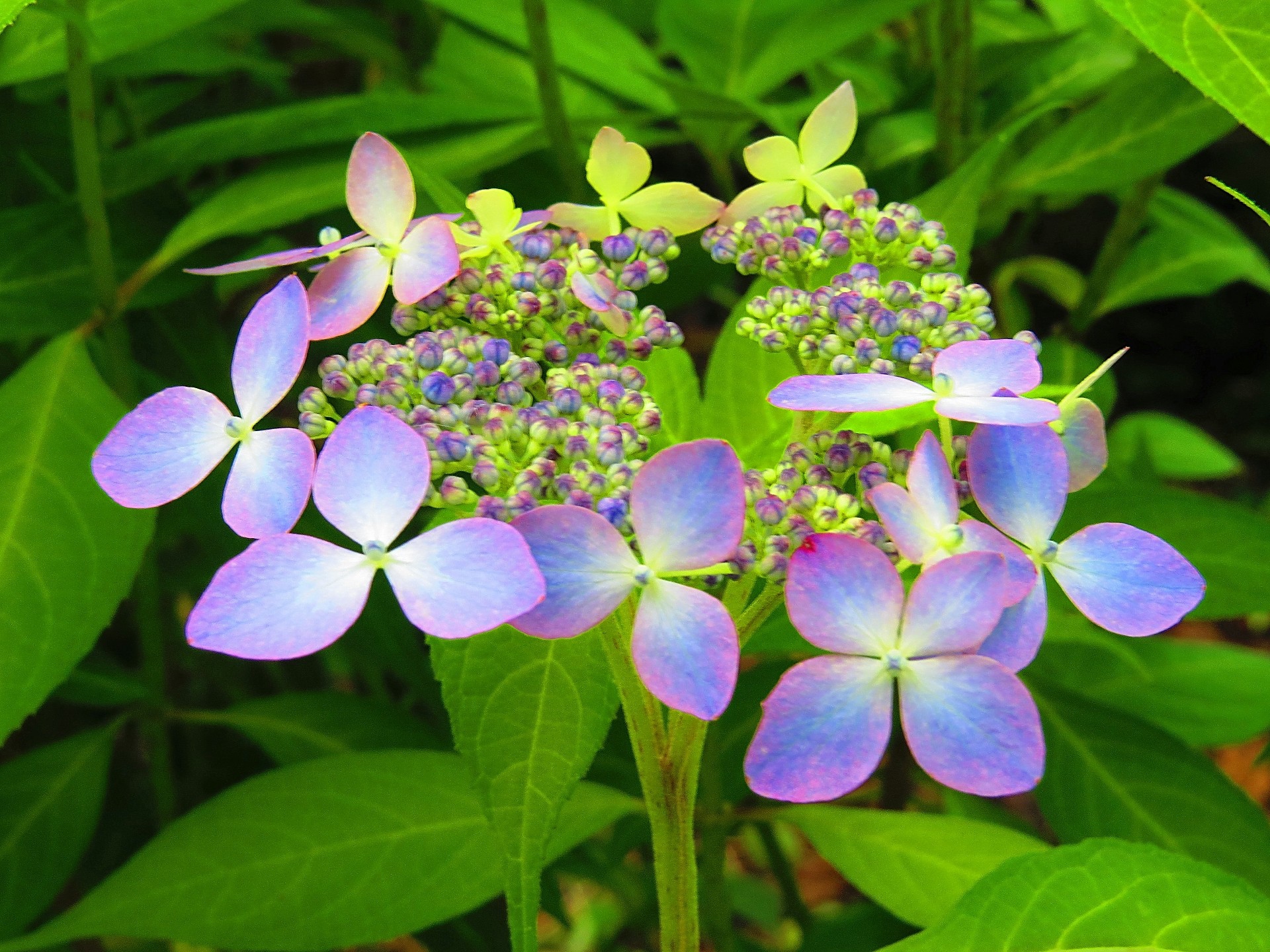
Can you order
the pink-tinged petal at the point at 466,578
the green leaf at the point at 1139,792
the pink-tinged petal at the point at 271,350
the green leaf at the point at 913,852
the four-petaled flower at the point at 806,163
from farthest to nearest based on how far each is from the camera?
the green leaf at the point at 1139,792 < the green leaf at the point at 913,852 < the four-petaled flower at the point at 806,163 < the pink-tinged petal at the point at 271,350 < the pink-tinged petal at the point at 466,578

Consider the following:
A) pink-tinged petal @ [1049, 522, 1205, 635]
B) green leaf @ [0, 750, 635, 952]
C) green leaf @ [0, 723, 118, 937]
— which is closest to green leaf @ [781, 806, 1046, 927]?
green leaf @ [0, 750, 635, 952]

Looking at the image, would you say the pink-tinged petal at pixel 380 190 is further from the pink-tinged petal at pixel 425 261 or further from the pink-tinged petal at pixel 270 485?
the pink-tinged petal at pixel 270 485

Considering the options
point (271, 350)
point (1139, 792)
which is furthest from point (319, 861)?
point (1139, 792)

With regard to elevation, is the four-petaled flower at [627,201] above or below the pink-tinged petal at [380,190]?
above

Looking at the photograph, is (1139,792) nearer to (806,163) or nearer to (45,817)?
(806,163)

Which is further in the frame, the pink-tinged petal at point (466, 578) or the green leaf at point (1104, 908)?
the green leaf at point (1104, 908)

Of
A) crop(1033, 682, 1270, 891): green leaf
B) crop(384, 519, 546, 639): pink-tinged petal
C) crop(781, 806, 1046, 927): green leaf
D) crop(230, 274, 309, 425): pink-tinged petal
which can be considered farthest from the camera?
crop(1033, 682, 1270, 891): green leaf

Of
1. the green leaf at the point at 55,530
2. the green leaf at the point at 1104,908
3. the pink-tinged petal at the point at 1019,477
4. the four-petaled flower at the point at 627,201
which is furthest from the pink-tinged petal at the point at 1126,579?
the green leaf at the point at 55,530

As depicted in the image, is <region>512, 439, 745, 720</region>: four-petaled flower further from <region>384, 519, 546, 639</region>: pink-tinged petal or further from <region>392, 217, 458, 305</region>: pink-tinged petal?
<region>392, 217, 458, 305</region>: pink-tinged petal
